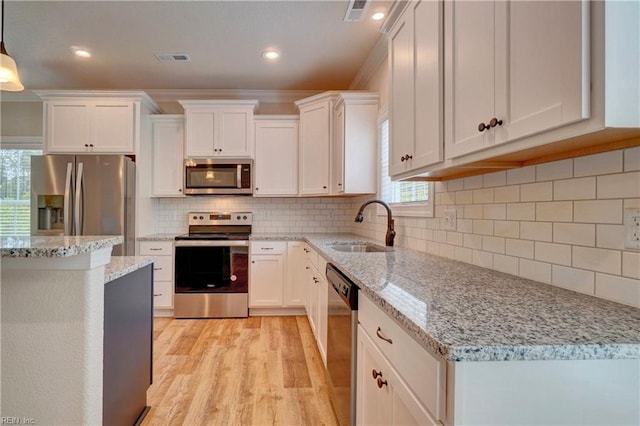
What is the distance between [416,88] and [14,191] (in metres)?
4.88

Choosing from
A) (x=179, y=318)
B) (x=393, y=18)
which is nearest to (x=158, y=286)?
(x=179, y=318)

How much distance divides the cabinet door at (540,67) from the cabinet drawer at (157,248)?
3373mm

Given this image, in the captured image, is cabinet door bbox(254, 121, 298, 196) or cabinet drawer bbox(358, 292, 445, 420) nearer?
Answer: cabinet drawer bbox(358, 292, 445, 420)

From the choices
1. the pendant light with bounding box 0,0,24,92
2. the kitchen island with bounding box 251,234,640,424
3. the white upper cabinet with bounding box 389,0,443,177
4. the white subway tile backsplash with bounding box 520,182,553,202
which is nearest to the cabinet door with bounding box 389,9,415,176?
the white upper cabinet with bounding box 389,0,443,177

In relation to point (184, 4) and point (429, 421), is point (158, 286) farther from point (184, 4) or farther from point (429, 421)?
point (429, 421)

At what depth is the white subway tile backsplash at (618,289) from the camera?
0.89 metres

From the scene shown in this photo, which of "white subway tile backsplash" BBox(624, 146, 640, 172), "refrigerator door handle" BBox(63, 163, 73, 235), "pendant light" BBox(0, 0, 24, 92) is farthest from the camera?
"refrigerator door handle" BBox(63, 163, 73, 235)

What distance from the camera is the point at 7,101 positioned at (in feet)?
13.1

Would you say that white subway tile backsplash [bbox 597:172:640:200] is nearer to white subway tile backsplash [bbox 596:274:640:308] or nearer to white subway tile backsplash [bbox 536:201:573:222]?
white subway tile backsplash [bbox 536:201:573:222]

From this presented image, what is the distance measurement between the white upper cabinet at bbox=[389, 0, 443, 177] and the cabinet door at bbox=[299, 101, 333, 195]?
5.30 feet

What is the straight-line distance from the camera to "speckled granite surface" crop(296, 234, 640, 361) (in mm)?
645

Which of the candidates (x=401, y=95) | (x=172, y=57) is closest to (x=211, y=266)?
(x=172, y=57)

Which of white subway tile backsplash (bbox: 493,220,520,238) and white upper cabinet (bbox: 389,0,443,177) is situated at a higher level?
white upper cabinet (bbox: 389,0,443,177)

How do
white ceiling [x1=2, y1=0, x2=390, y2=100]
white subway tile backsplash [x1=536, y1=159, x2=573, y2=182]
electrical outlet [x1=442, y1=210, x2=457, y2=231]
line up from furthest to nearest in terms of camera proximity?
white ceiling [x1=2, y1=0, x2=390, y2=100], electrical outlet [x1=442, y1=210, x2=457, y2=231], white subway tile backsplash [x1=536, y1=159, x2=573, y2=182]
